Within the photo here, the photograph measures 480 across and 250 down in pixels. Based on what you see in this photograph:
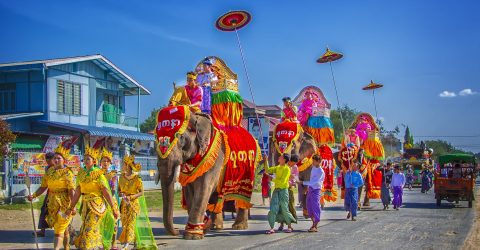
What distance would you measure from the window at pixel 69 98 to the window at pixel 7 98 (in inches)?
87.9

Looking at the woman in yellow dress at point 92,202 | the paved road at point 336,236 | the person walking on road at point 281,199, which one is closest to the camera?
the woman in yellow dress at point 92,202

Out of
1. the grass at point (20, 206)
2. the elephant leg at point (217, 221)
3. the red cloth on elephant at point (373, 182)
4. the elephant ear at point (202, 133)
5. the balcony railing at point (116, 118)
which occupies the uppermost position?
the balcony railing at point (116, 118)

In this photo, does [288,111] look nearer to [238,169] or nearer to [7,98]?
[238,169]

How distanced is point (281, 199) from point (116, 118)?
2166cm

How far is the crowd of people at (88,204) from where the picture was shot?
26.9ft

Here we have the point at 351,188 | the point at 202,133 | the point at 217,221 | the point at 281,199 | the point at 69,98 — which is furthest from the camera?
the point at 69,98

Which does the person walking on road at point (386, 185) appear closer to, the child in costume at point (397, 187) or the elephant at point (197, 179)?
the child in costume at point (397, 187)

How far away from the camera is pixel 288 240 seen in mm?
10789

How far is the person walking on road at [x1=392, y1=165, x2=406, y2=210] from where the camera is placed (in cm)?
1928

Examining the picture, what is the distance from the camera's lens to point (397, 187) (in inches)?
767

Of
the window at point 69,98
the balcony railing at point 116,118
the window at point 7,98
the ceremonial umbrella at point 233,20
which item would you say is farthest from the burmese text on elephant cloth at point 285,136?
the balcony railing at point 116,118

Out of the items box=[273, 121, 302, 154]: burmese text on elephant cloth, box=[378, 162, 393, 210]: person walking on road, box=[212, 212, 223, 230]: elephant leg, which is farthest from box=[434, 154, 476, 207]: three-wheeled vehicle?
box=[212, 212, 223, 230]: elephant leg

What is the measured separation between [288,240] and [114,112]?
74.3 ft

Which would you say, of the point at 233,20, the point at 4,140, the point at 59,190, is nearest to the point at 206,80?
the point at 233,20
